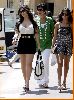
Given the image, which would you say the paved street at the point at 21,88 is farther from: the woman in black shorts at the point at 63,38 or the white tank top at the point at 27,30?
the white tank top at the point at 27,30

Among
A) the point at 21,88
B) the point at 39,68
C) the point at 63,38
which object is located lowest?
the point at 21,88

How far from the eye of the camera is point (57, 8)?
162 feet

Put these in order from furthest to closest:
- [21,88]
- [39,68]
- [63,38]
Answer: [21,88] < [39,68] < [63,38]

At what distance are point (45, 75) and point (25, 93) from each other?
0.70 m

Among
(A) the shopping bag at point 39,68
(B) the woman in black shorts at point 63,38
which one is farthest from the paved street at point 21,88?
(B) the woman in black shorts at point 63,38

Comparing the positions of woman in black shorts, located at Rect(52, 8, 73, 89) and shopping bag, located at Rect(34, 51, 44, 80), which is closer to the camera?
woman in black shorts, located at Rect(52, 8, 73, 89)

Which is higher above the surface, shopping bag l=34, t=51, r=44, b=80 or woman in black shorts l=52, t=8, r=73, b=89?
woman in black shorts l=52, t=8, r=73, b=89

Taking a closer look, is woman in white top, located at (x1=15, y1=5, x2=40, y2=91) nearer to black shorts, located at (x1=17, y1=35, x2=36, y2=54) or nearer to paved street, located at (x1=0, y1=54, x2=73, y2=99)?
black shorts, located at (x1=17, y1=35, x2=36, y2=54)

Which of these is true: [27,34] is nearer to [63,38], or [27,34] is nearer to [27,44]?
[27,44]

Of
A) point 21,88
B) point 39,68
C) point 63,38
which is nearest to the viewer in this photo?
point 63,38

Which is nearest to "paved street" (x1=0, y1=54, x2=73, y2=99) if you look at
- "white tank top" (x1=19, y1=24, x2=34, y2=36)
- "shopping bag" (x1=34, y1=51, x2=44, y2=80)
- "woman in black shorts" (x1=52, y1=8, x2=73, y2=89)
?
"shopping bag" (x1=34, y1=51, x2=44, y2=80)

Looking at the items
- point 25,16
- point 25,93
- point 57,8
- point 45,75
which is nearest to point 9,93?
point 25,93

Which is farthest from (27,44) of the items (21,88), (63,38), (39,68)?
(21,88)

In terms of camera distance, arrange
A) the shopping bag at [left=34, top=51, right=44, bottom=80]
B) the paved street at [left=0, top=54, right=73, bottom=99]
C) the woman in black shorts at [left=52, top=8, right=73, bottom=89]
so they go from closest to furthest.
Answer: the paved street at [left=0, top=54, right=73, bottom=99] < the woman in black shorts at [left=52, top=8, right=73, bottom=89] < the shopping bag at [left=34, top=51, right=44, bottom=80]
